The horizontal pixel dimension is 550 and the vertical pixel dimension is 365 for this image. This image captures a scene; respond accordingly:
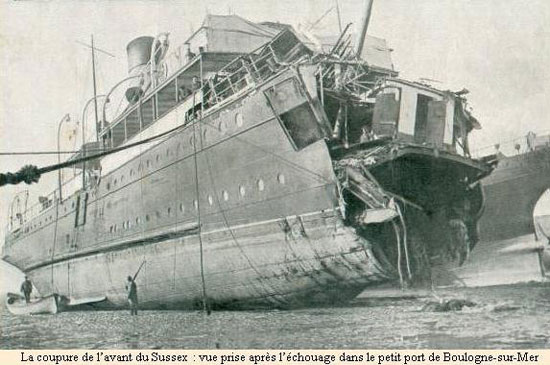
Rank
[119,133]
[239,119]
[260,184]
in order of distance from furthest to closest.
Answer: [119,133], [239,119], [260,184]

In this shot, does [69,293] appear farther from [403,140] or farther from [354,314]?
[403,140]

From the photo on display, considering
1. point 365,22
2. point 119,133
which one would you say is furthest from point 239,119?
point 119,133

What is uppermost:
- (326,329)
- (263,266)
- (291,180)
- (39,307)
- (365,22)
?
(365,22)

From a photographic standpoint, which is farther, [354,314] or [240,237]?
[240,237]

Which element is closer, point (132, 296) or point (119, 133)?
point (132, 296)

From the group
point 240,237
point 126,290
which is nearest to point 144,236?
point 126,290

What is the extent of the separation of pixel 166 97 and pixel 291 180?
26.5 ft

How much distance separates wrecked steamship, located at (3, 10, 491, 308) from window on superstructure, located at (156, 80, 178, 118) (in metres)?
0.26

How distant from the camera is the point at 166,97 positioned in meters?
18.4

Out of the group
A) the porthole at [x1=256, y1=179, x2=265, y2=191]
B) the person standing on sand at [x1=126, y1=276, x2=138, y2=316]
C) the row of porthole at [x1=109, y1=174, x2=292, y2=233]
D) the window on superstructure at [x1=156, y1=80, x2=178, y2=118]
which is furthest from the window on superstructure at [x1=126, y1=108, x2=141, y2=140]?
the porthole at [x1=256, y1=179, x2=265, y2=191]

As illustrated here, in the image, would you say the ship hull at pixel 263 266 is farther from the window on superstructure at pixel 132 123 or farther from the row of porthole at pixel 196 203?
the window on superstructure at pixel 132 123

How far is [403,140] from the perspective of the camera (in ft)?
40.9

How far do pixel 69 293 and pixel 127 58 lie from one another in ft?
36.1

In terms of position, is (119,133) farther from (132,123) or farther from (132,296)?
(132,296)
